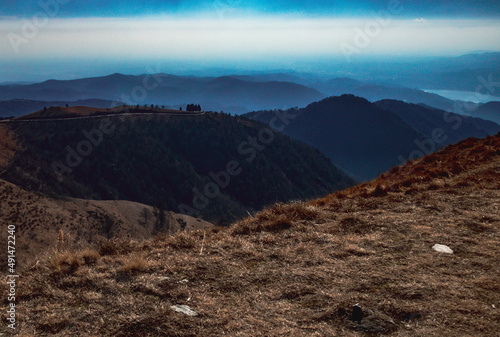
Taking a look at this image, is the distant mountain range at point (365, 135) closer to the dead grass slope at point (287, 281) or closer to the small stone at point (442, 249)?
the dead grass slope at point (287, 281)

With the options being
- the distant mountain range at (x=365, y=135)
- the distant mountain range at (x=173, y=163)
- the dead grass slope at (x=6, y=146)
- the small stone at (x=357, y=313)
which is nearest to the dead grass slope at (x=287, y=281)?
the small stone at (x=357, y=313)

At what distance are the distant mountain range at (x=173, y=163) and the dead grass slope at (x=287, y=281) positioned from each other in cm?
4718

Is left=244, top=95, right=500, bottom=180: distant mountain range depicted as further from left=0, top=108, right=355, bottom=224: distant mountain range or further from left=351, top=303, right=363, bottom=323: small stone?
left=351, top=303, right=363, bottom=323: small stone

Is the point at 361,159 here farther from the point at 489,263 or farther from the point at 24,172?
the point at 489,263

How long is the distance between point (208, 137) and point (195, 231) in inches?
3522

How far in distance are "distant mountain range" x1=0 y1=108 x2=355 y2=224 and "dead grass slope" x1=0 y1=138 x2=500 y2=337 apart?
47.2 meters

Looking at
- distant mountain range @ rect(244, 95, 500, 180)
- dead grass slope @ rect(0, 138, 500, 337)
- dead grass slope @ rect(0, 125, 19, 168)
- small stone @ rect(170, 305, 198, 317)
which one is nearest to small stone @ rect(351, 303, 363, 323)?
dead grass slope @ rect(0, 138, 500, 337)

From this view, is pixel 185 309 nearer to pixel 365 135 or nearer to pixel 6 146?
pixel 6 146

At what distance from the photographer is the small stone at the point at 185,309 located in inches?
147

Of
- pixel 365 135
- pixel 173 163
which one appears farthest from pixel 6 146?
pixel 365 135

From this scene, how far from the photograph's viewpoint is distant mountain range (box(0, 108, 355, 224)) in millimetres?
63656

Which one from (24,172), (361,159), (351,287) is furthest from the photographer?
(361,159)

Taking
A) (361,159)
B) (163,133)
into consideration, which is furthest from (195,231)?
(361,159)

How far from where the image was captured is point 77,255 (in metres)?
5.14
